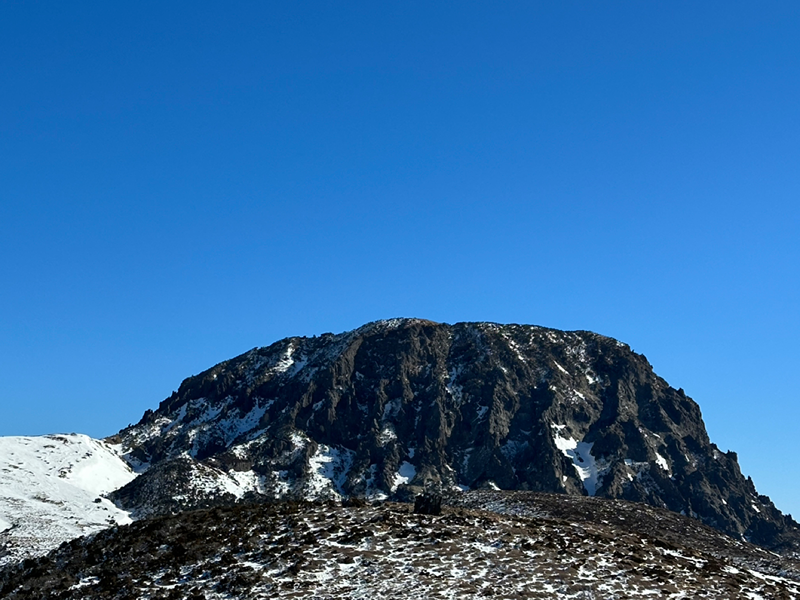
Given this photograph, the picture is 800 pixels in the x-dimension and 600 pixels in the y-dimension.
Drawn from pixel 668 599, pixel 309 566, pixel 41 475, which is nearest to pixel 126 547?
pixel 309 566

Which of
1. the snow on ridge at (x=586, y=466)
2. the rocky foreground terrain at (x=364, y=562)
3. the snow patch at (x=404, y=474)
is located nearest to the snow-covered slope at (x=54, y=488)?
the rocky foreground terrain at (x=364, y=562)

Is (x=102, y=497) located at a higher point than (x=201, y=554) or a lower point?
higher

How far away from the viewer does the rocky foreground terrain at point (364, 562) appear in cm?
3356

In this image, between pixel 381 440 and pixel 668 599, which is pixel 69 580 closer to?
pixel 668 599

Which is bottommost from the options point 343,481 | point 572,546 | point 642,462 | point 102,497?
point 572,546

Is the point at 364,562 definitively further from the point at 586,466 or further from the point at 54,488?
the point at 586,466

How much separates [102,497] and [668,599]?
13568 centimetres

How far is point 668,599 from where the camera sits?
3294 cm

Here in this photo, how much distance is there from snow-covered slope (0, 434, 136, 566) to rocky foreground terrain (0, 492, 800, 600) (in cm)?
1457

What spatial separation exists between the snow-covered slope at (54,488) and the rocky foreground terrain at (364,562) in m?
14.6

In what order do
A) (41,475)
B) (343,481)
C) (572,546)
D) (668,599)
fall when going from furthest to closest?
(343,481)
(41,475)
(572,546)
(668,599)

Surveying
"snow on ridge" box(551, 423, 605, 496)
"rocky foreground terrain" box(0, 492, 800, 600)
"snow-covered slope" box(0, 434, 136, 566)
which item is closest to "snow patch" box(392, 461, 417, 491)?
"snow on ridge" box(551, 423, 605, 496)

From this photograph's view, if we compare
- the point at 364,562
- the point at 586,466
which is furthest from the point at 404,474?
the point at 364,562

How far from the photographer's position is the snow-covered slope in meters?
79.9
